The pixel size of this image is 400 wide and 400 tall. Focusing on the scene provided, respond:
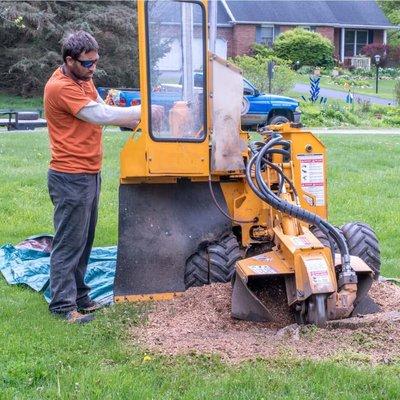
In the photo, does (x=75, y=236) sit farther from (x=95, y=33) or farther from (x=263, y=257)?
(x=95, y=33)

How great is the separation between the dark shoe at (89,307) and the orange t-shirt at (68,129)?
40.7 inches

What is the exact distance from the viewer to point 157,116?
19.7ft

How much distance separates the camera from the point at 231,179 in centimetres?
649

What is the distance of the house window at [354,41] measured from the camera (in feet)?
177

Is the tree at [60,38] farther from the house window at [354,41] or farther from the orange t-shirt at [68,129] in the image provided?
the orange t-shirt at [68,129]

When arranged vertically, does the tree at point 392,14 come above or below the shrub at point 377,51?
above

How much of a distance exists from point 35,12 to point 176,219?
2737 cm

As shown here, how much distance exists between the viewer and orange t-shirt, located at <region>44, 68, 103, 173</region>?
19.7 feet

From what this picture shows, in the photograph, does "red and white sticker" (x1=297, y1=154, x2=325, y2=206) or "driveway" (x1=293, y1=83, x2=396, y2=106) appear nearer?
"red and white sticker" (x1=297, y1=154, x2=325, y2=206)

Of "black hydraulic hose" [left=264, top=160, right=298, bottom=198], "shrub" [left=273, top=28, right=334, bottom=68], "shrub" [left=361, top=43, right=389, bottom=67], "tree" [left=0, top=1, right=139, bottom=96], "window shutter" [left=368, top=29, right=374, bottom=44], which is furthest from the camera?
"window shutter" [left=368, top=29, right=374, bottom=44]

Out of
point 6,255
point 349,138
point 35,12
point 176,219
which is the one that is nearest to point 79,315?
point 176,219

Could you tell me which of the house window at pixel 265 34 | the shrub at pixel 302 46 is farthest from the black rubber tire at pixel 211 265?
the house window at pixel 265 34

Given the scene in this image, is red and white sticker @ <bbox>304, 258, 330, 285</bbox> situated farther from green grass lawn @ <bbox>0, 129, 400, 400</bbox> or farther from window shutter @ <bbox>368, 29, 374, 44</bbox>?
window shutter @ <bbox>368, 29, 374, 44</bbox>

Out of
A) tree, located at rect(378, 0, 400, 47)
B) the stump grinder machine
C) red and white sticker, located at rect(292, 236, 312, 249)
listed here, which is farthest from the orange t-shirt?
tree, located at rect(378, 0, 400, 47)
